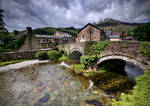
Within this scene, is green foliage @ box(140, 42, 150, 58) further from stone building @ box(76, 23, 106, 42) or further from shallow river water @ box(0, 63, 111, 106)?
stone building @ box(76, 23, 106, 42)

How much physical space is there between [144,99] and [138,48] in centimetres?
424

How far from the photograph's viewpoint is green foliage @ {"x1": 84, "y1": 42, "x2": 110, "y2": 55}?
6633mm

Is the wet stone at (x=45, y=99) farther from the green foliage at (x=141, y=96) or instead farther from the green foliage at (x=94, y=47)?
the green foliage at (x=94, y=47)

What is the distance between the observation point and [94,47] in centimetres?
727

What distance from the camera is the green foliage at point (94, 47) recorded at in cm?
663

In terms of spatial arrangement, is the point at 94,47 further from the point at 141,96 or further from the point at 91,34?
the point at 91,34

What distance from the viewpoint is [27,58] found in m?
14.1

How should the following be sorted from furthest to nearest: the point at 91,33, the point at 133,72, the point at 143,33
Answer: the point at 91,33
the point at 143,33
the point at 133,72

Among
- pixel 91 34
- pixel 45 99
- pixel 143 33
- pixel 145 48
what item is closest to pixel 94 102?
pixel 45 99

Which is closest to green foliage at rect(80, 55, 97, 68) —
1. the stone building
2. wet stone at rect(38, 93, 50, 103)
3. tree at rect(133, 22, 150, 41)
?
wet stone at rect(38, 93, 50, 103)

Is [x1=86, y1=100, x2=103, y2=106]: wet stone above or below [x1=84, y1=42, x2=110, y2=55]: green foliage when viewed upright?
below

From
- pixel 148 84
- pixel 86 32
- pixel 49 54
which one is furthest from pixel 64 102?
pixel 86 32

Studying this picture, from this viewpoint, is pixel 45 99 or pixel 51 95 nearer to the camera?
pixel 45 99

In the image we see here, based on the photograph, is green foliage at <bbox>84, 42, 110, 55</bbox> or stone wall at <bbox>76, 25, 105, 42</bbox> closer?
green foliage at <bbox>84, 42, 110, 55</bbox>
